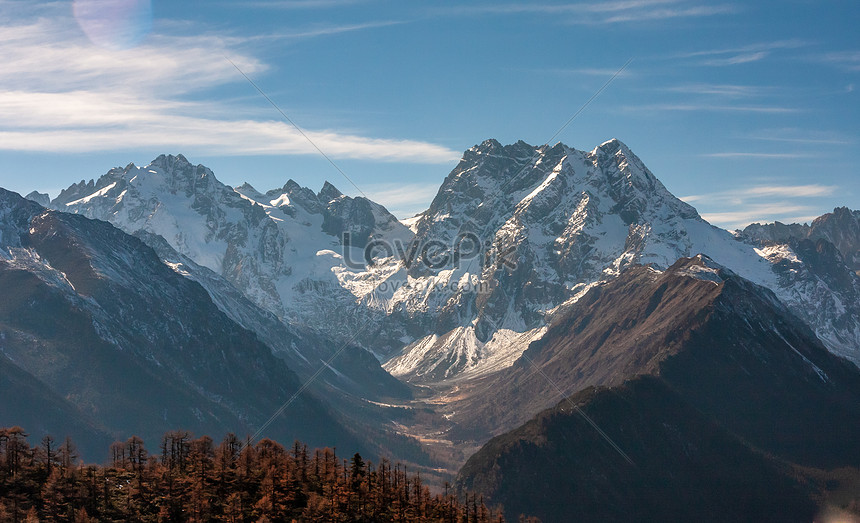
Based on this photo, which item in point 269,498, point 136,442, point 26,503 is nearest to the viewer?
point 26,503

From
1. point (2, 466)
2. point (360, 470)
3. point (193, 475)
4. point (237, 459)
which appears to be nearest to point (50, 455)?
point (2, 466)

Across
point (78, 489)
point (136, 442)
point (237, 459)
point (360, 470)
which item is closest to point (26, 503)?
point (78, 489)

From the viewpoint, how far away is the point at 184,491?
16738cm

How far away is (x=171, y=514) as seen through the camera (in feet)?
530

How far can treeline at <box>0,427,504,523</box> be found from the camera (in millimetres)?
157500

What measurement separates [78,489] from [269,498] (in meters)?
30.9

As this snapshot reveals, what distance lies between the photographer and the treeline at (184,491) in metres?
158

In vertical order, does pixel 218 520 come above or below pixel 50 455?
below

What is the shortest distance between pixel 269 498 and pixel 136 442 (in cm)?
3812

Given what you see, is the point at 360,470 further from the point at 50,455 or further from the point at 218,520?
the point at 50,455

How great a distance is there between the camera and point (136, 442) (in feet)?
623

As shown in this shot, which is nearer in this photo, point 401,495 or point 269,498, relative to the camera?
point 269,498

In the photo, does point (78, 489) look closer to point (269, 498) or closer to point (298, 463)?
point (269, 498)

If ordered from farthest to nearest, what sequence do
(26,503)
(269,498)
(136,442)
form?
(136,442) → (269,498) → (26,503)
